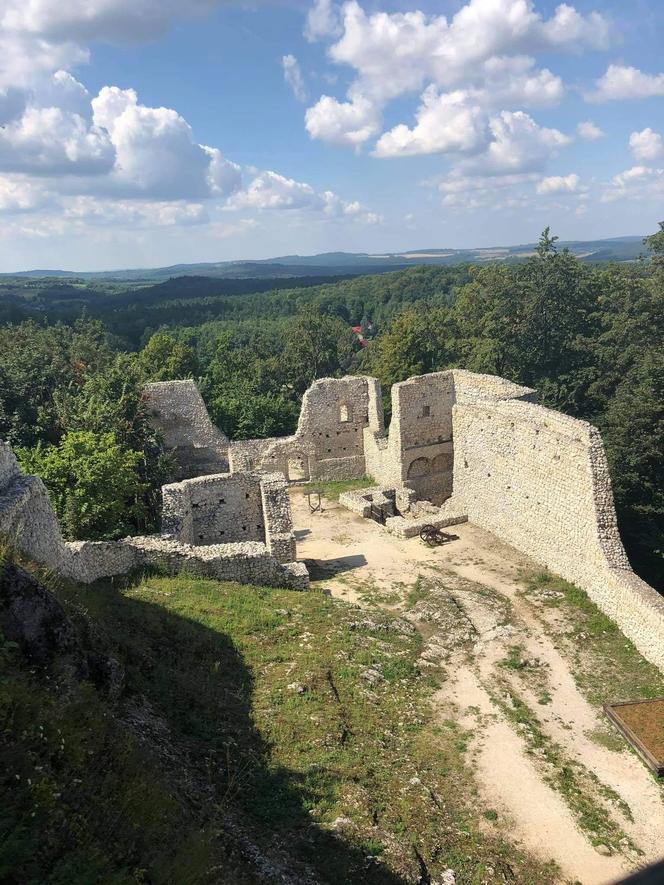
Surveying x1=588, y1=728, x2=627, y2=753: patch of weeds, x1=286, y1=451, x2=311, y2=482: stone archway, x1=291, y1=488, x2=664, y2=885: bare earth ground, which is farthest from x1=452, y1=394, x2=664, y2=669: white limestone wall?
x1=286, y1=451, x2=311, y2=482: stone archway

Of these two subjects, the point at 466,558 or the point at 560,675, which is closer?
the point at 560,675

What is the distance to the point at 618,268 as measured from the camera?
3828 cm

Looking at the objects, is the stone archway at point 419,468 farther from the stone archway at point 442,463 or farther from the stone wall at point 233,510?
the stone wall at point 233,510

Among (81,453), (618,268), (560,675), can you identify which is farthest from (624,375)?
(81,453)

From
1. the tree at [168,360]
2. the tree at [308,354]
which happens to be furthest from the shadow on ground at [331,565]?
the tree at [308,354]

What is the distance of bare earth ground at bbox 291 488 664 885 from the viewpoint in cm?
791

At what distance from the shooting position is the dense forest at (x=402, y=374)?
1615 centimetres

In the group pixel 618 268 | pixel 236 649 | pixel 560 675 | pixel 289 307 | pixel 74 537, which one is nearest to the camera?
pixel 236 649

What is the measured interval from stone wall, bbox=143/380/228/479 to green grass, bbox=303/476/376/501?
4123 mm

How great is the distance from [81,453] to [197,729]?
32.2 ft

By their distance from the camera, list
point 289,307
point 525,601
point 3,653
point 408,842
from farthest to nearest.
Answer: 1. point 289,307
2. point 525,601
3. point 408,842
4. point 3,653

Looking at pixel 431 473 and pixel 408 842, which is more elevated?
pixel 408 842

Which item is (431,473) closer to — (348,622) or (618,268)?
(348,622)

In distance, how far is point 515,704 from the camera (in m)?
10.6
